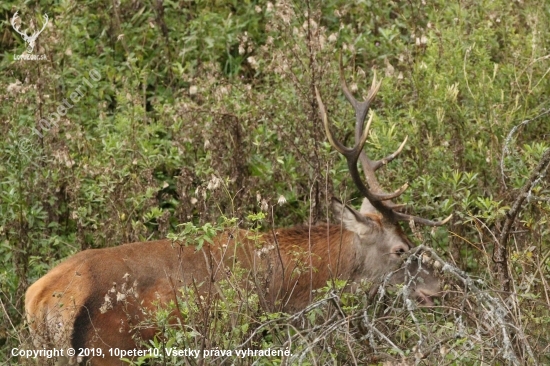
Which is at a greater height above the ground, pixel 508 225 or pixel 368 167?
pixel 508 225

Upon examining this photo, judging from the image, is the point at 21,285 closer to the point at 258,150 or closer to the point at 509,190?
the point at 258,150

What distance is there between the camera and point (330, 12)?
1014 centimetres

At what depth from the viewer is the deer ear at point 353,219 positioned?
284 inches

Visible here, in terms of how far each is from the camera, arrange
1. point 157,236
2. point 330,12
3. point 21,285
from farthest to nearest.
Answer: point 330,12 → point 157,236 → point 21,285

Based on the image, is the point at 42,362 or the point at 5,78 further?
the point at 5,78

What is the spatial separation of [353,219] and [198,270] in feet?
3.93

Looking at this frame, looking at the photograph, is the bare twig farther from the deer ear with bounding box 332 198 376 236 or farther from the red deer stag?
the deer ear with bounding box 332 198 376 236

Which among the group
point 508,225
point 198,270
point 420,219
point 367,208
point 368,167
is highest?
point 508,225

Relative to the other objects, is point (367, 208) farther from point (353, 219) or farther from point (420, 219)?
point (420, 219)

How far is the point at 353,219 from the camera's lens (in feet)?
24.1

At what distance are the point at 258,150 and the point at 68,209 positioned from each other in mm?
1565

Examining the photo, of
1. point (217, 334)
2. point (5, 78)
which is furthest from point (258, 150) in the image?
point (217, 334)

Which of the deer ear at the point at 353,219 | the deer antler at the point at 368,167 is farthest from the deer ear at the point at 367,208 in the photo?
the deer ear at the point at 353,219

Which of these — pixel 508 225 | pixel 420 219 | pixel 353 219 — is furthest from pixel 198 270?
pixel 508 225
